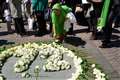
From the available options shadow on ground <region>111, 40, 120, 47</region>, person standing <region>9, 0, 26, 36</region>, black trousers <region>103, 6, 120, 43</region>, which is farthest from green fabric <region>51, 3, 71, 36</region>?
person standing <region>9, 0, 26, 36</region>

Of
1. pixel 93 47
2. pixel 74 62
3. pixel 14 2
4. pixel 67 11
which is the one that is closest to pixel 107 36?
pixel 93 47

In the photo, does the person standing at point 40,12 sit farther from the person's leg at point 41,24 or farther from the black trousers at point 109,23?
the black trousers at point 109,23

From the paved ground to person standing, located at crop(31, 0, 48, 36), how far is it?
0.35m

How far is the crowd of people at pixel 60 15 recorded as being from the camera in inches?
480

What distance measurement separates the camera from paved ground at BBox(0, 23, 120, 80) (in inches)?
405

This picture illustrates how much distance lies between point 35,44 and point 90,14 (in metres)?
2.01

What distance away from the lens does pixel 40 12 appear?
13.8 metres

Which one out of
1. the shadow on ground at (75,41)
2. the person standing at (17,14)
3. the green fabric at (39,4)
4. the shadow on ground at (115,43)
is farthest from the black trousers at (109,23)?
the person standing at (17,14)

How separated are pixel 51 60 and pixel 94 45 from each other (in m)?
2.15

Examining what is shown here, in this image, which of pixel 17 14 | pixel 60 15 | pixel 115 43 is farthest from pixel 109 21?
pixel 17 14

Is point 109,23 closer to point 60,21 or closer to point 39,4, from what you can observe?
point 60,21

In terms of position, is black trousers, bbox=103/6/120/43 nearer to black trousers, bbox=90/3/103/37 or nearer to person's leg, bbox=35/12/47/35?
black trousers, bbox=90/3/103/37

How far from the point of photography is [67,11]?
40.4 ft

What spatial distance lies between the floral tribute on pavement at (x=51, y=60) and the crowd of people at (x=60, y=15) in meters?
0.74
